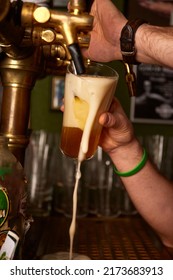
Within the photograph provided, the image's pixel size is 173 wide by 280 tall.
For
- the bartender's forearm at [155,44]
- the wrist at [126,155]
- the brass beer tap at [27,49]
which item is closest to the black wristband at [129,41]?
the bartender's forearm at [155,44]

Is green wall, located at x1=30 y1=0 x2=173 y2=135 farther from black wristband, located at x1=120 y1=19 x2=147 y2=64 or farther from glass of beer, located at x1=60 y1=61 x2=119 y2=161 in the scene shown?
glass of beer, located at x1=60 y1=61 x2=119 y2=161

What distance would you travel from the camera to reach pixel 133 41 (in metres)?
1.21

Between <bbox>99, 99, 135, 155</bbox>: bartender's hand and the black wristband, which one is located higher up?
the black wristband

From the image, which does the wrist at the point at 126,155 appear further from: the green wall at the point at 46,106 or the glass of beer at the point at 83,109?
the green wall at the point at 46,106

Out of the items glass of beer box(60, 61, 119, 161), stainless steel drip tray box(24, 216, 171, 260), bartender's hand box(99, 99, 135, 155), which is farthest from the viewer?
bartender's hand box(99, 99, 135, 155)

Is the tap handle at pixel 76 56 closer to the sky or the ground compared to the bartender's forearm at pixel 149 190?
closer to the sky

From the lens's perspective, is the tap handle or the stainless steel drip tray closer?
the tap handle

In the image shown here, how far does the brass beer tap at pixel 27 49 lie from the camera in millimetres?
809

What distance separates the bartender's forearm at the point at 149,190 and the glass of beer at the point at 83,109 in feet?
1.51

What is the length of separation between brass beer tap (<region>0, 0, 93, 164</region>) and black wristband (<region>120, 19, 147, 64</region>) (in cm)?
16

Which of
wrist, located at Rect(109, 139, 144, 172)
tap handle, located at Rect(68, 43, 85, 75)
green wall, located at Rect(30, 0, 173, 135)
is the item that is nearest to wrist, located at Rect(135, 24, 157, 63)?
wrist, located at Rect(109, 139, 144, 172)

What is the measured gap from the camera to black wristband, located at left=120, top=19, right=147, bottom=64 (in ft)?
3.91

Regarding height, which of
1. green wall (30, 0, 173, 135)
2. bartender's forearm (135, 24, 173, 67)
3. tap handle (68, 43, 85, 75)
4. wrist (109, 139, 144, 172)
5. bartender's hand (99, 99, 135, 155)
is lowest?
green wall (30, 0, 173, 135)
